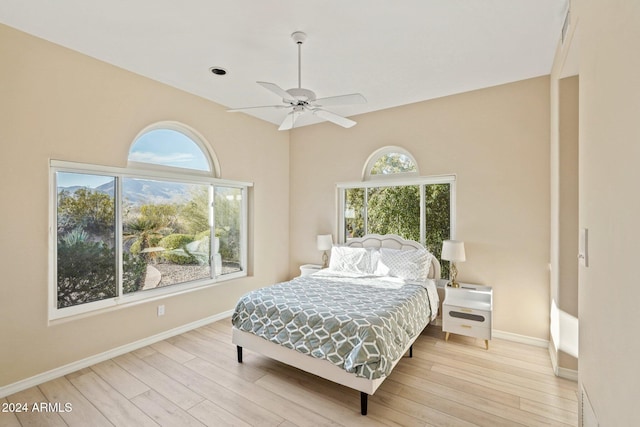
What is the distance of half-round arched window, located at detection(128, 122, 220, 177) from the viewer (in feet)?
11.1

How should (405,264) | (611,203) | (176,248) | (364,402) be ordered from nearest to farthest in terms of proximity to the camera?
(611,203)
(364,402)
(405,264)
(176,248)

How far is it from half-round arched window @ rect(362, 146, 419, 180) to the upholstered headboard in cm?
93

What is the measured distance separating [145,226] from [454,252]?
3651mm

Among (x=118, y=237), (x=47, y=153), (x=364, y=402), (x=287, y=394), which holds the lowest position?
(x=287, y=394)

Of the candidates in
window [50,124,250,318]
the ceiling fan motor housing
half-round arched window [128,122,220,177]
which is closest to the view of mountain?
window [50,124,250,318]

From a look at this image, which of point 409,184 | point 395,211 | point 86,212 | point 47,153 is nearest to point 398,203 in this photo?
point 395,211

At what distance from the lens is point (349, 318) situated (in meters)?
2.33

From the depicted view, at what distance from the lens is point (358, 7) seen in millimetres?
2195

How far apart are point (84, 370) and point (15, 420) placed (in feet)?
2.12

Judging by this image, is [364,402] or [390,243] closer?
[364,402]

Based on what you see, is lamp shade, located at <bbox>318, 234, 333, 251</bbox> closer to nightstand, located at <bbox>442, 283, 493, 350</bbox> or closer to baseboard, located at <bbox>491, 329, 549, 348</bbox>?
nightstand, located at <bbox>442, 283, 493, 350</bbox>

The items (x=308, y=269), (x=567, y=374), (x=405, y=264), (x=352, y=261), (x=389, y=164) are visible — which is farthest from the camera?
(x=308, y=269)

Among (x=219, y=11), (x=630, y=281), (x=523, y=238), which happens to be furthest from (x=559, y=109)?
(x=219, y=11)

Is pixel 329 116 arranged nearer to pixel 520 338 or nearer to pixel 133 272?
pixel 133 272
